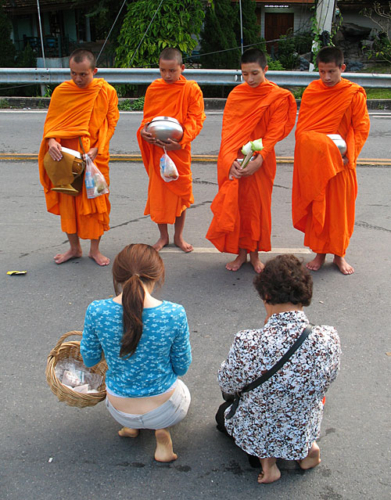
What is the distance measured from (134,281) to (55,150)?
7.88 feet

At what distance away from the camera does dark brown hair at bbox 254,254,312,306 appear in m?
2.17

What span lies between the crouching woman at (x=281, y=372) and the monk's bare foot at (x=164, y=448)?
348 mm

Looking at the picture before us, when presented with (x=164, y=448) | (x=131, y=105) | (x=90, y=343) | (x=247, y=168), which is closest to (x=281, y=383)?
(x=164, y=448)

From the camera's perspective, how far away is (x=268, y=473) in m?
2.37

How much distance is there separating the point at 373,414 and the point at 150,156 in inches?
116

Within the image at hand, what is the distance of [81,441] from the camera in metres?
2.61

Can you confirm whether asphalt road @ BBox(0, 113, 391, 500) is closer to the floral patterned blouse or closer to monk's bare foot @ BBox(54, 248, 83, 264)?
monk's bare foot @ BBox(54, 248, 83, 264)

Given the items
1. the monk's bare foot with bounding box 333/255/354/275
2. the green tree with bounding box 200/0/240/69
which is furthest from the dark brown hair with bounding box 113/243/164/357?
the green tree with bounding box 200/0/240/69

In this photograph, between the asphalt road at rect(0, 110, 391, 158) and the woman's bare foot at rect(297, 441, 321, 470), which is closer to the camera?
the woman's bare foot at rect(297, 441, 321, 470)

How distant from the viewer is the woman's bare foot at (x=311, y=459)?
2.40m

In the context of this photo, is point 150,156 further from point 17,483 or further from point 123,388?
point 17,483

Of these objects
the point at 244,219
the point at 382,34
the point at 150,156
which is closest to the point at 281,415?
the point at 244,219

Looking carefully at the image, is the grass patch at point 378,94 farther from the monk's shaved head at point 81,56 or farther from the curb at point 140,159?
the monk's shaved head at point 81,56

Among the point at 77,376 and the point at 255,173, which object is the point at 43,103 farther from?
the point at 77,376
